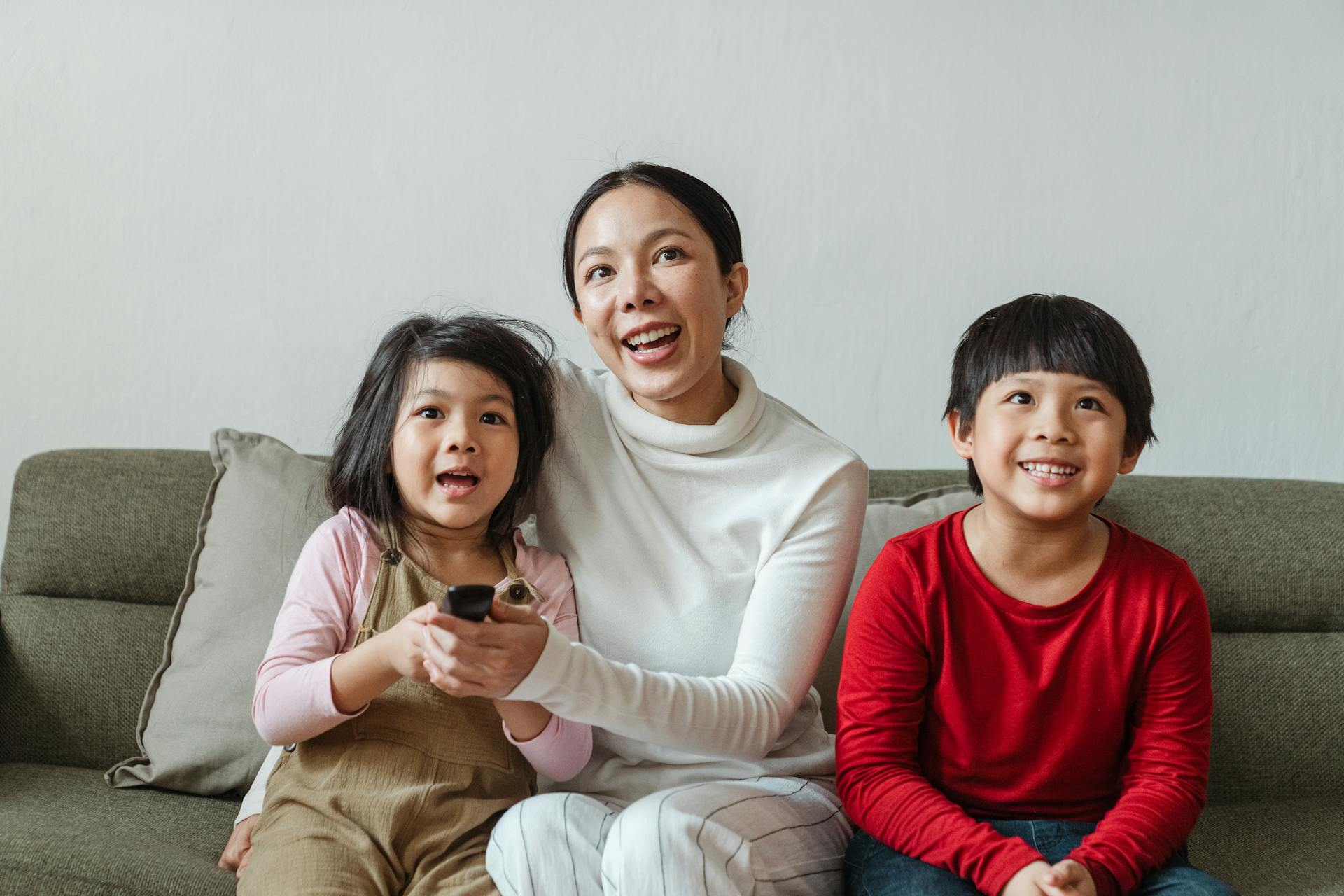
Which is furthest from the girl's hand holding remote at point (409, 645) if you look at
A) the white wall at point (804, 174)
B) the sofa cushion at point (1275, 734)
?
the sofa cushion at point (1275, 734)

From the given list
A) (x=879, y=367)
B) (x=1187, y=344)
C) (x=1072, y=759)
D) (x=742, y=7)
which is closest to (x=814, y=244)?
(x=879, y=367)

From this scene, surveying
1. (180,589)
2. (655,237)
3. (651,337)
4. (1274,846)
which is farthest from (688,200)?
(1274,846)

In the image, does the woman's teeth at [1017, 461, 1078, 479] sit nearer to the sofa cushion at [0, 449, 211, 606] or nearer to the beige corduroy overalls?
the beige corduroy overalls

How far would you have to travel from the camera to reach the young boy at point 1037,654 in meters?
1.24

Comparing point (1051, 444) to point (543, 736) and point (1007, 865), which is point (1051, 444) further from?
point (543, 736)

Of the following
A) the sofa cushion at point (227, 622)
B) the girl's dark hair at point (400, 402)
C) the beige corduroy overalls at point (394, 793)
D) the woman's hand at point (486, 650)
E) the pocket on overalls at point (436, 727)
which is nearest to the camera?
the woman's hand at point (486, 650)

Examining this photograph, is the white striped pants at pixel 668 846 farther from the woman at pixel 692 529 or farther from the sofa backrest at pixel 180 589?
the sofa backrest at pixel 180 589

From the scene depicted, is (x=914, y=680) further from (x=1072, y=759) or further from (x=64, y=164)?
(x=64, y=164)

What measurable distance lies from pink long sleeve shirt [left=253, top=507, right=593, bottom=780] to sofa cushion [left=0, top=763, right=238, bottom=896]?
0.70ft

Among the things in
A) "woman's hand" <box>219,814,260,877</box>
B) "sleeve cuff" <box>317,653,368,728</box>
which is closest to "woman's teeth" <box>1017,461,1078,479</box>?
"sleeve cuff" <box>317,653,368,728</box>

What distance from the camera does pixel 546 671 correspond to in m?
1.14

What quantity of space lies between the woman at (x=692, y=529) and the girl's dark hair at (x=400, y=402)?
5cm

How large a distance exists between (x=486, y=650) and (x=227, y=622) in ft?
2.45

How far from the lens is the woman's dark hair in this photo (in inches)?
49.7
